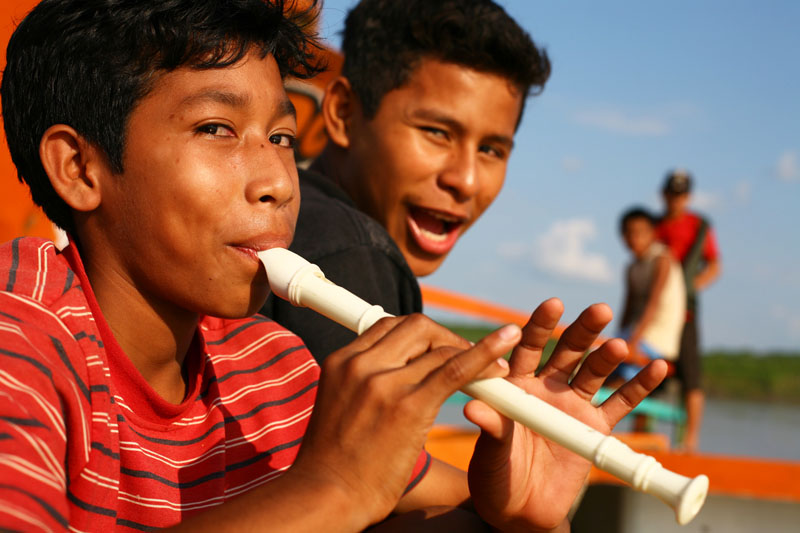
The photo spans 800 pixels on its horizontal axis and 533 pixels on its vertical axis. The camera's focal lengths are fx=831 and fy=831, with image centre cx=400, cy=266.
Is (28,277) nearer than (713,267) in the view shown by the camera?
Yes

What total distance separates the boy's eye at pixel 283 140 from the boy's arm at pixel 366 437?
0.47 meters

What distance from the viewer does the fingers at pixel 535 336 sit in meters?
1.14

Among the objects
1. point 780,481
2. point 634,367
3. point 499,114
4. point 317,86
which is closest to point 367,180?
point 499,114

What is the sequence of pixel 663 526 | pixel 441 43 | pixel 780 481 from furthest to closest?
pixel 663 526
pixel 780 481
pixel 441 43

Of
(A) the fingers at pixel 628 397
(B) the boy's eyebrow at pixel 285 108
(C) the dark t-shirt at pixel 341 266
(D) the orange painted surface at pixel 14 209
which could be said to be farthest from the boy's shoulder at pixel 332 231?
(D) the orange painted surface at pixel 14 209

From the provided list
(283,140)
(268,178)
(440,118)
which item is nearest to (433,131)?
(440,118)

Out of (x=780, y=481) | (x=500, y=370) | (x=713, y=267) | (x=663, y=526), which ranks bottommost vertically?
(x=663, y=526)

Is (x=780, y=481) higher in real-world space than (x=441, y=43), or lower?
lower

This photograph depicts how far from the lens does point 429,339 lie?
945 millimetres

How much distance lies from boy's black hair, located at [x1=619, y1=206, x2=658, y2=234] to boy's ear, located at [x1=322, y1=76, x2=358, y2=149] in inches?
125

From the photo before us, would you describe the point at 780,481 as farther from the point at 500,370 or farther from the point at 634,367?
the point at 500,370

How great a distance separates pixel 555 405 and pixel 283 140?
579mm

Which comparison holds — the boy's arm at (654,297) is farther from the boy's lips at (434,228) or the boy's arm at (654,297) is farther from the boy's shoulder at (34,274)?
the boy's shoulder at (34,274)

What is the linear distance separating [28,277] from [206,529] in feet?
1.23
